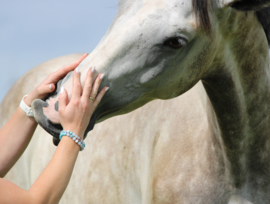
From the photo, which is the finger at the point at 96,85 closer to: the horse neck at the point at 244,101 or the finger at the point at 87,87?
the finger at the point at 87,87

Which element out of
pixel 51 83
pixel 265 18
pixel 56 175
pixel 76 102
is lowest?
pixel 56 175

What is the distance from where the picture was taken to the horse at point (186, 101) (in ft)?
4.57

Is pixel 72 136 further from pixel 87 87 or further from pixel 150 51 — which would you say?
pixel 150 51

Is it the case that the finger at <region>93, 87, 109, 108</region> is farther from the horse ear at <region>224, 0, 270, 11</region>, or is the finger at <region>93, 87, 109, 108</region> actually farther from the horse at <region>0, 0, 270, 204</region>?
the horse ear at <region>224, 0, 270, 11</region>

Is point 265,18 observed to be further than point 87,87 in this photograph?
Yes

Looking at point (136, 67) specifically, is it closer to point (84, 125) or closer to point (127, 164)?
point (84, 125)

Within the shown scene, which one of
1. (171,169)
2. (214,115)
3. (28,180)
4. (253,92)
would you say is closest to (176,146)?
(171,169)

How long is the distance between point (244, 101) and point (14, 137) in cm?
112

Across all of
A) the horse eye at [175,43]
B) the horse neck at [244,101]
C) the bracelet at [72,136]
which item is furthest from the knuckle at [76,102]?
the horse neck at [244,101]

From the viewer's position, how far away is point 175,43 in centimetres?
143

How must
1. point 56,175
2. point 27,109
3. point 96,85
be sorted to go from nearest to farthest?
point 56,175 → point 96,85 → point 27,109

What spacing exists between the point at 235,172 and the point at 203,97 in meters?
0.46

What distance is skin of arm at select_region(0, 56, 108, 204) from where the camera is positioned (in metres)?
1.21

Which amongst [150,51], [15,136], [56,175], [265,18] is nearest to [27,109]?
[15,136]
